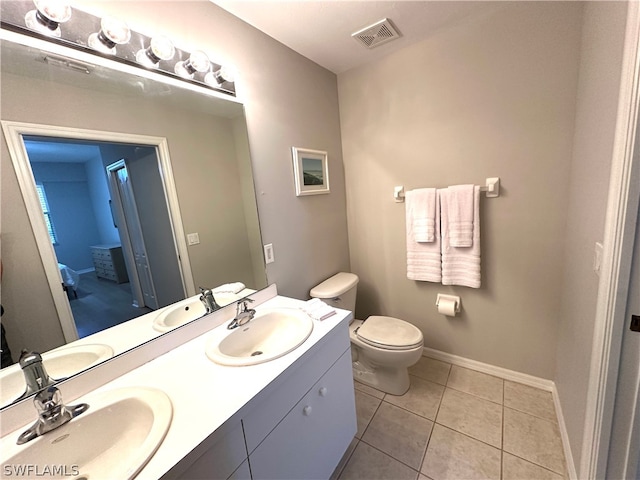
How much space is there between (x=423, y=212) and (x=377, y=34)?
1162 mm

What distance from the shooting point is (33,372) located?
0.74 m

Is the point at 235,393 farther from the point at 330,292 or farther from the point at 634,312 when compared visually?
the point at 634,312

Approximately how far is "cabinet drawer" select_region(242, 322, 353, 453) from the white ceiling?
1.64 m

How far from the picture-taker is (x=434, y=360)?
2080 mm

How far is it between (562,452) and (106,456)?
6.58 feet

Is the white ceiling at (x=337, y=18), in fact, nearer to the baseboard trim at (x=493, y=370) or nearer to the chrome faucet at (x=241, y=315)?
the chrome faucet at (x=241, y=315)

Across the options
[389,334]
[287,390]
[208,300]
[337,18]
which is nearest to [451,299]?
[389,334]

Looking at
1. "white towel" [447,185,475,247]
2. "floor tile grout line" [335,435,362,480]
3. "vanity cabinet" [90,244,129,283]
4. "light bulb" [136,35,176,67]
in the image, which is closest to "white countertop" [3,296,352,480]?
"vanity cabinet" [90,244,129,283]

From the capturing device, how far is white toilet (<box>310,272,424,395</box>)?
1.62 meters

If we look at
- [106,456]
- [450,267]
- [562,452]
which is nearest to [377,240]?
[450,267]

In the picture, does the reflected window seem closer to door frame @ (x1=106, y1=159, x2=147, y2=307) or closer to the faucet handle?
door frame @ (x1=106, y1=159, x2=147, y2=307)

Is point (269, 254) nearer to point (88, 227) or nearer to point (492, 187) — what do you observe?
point (88, 227)

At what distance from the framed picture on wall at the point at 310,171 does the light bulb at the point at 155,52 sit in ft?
2.59

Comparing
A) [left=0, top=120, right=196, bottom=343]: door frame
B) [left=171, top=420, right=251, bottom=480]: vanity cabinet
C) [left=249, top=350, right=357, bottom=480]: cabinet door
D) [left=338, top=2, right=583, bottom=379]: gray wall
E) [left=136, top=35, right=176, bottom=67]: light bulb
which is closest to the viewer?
[left=171, top=420, right=251, bottom=480]: vanity cabinet
